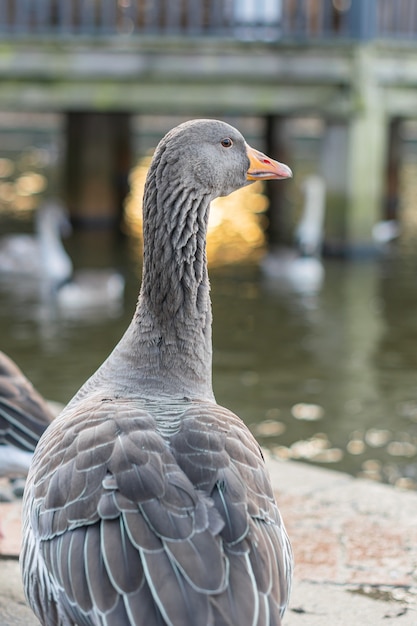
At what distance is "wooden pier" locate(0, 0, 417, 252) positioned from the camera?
40.4ft

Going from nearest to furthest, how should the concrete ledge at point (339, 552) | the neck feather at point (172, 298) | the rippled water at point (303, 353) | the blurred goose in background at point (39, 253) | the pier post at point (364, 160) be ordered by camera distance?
the neck feather at point (172, 298) → the concrete ledge at point (339, 552) → the rippled water at point (303, 353) → the blurred goose in background at point (39, 253) → the pier post at point (364, 160)

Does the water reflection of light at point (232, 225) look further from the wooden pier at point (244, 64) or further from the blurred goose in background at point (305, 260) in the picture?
the wooden pier at point (244, 64)

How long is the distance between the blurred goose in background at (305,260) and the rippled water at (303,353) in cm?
19

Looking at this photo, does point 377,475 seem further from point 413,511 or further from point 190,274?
point 190,274

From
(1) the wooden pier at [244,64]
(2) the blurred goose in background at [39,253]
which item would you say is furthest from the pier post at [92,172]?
(2) the blurred goose in background at [39,253]

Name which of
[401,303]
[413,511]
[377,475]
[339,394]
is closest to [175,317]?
[413,511]

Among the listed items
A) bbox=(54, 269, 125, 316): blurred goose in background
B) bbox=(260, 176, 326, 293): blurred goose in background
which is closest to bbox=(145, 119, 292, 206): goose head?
bbox=(54, 269, 125, 316): blurred goose in background

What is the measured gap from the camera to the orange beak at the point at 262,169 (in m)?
3.39

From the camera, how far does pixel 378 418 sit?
7723 millimetres

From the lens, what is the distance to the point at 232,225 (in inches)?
654

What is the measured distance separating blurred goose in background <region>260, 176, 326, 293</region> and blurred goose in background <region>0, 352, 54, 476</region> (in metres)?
8.50

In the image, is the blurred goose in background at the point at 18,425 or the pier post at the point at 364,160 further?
the pier post at the point at 364,160

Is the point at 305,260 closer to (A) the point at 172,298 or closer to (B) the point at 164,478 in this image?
(A) the point at 172,298

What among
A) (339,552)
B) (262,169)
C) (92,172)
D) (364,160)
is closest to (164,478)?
(262,169)
